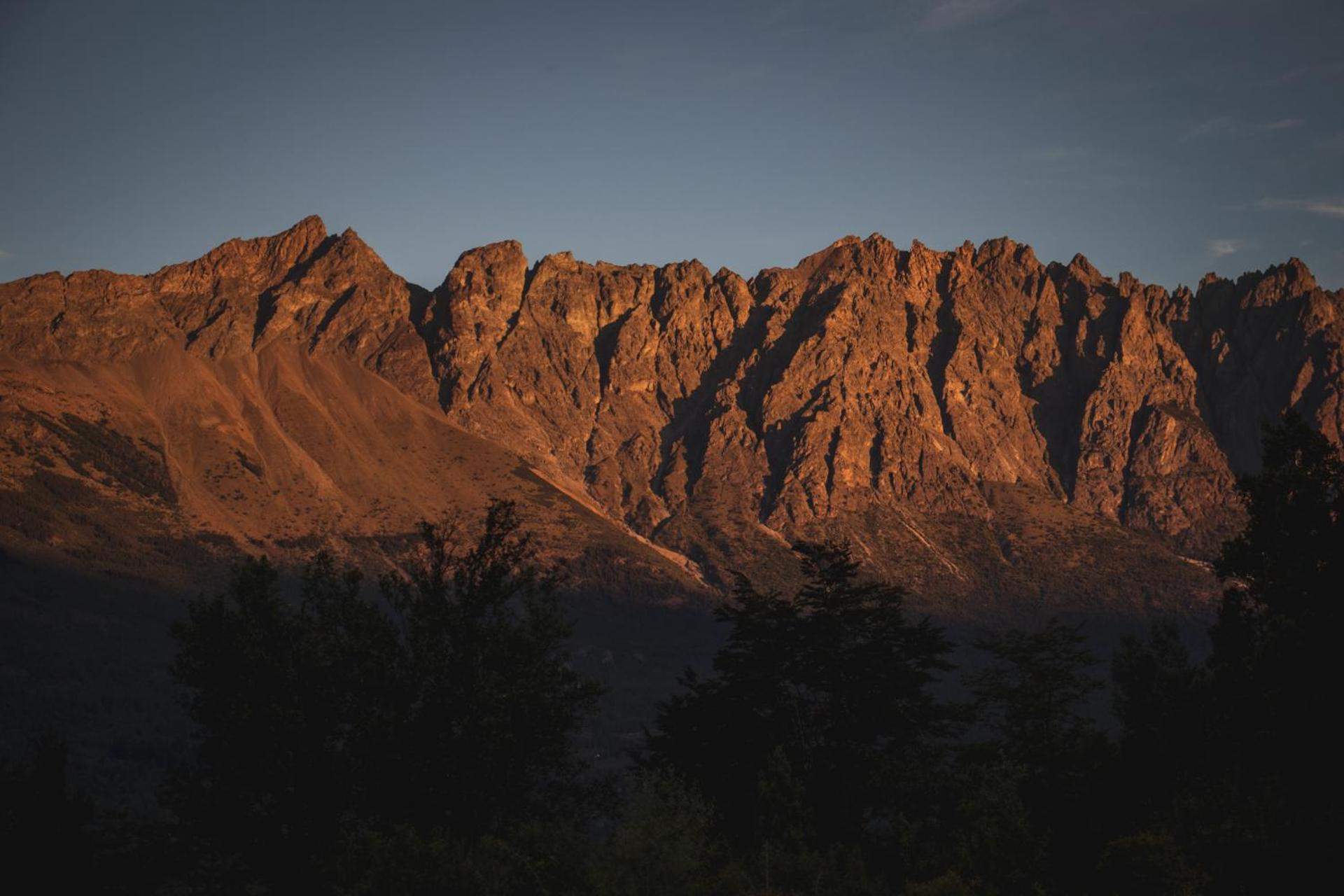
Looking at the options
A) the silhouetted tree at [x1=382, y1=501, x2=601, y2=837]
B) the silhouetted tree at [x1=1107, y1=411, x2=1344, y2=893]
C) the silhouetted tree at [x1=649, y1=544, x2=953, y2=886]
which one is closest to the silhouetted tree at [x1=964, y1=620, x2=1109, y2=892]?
the silhouetted tree at [x1=1107, y1=411, x2=1344, y2=893]

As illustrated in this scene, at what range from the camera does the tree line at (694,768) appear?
50469 millimetres

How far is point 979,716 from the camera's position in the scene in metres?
80.1

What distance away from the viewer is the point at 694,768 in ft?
231

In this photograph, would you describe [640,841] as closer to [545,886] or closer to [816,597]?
[545,886]

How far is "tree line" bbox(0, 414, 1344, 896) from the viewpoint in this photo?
50.5 m

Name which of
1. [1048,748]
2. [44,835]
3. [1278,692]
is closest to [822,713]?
[1048,748]

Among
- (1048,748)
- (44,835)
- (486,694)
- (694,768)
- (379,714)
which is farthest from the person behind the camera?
(1048,748)

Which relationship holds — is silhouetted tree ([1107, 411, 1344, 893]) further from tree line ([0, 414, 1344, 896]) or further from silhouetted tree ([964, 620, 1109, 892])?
silhouetted tree ([964, 620, 1109, 892])

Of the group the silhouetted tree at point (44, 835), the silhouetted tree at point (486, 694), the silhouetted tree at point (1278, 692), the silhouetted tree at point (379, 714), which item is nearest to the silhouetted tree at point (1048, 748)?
the silhouetted tree at point (1278, 692)

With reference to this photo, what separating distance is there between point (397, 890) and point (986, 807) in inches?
894

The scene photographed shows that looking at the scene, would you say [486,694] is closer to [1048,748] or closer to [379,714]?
[379,714]

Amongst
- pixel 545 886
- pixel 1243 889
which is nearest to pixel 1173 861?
pixel 1243 889

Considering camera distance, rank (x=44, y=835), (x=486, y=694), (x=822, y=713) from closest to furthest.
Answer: (x=486, y=694) < (x=44, y=835) < (x=822, y=713)

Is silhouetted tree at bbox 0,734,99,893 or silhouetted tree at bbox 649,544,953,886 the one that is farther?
silhouetted tree at bbox 649,544,953,886
